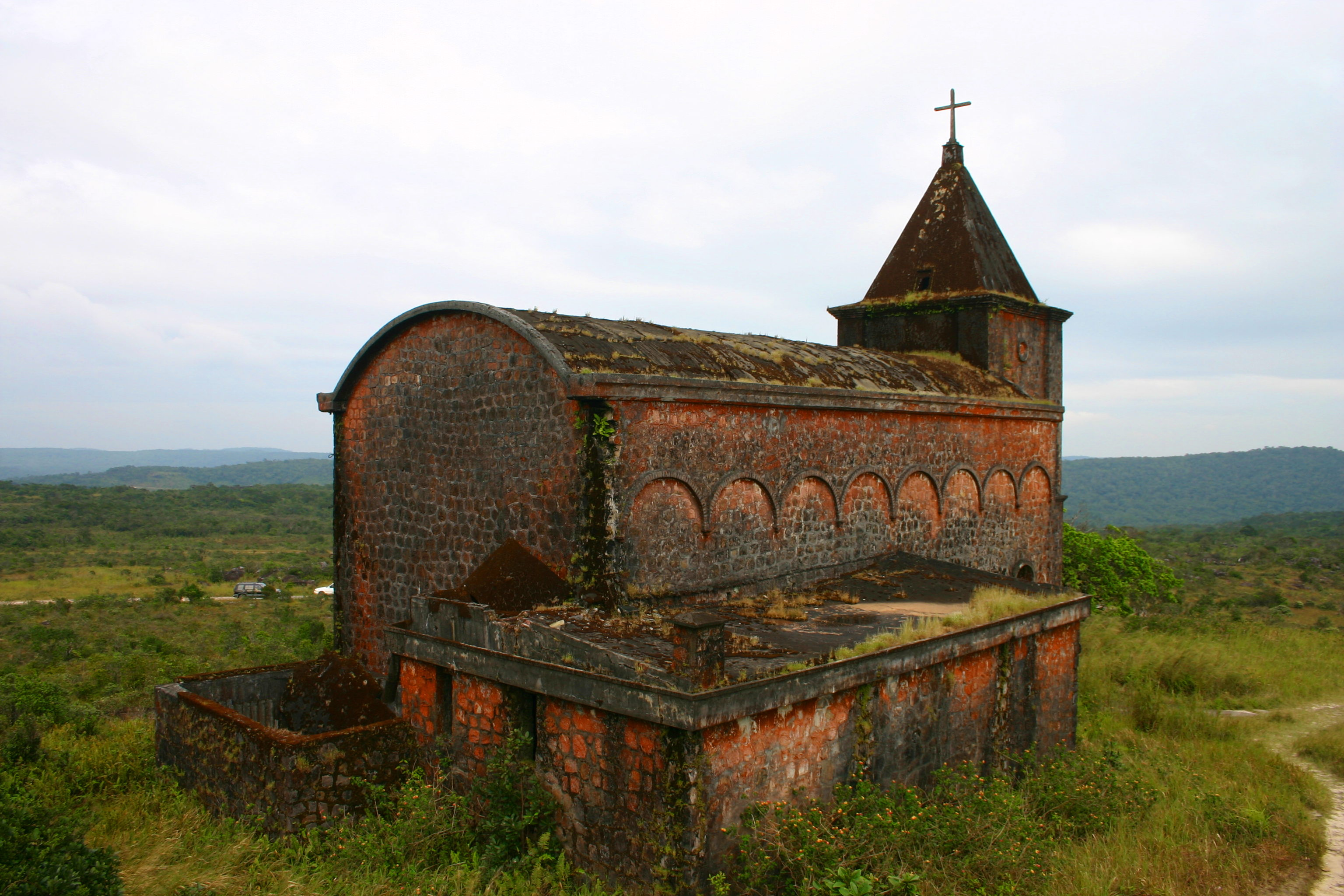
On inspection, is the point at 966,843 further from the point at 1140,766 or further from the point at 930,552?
the point at 930,552

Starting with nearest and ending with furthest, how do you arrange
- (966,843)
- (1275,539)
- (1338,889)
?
(966,843) < (1338,889) < (1275,539)

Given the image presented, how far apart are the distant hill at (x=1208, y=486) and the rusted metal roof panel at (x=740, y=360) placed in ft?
317

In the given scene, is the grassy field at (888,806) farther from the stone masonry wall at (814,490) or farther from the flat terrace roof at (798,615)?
the stone masonry wall at (814,490)

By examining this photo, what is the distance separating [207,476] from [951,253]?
17878 cm

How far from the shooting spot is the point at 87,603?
27469 mm

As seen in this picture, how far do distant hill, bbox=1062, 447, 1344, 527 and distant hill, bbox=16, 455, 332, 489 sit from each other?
11440cm

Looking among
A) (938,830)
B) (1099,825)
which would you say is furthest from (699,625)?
(1099,825)

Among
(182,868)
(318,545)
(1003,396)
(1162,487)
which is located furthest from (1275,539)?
(1162,487)

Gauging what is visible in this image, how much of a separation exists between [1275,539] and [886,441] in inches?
2313

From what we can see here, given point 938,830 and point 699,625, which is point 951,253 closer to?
point 938,830

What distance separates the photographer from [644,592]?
29.7ft

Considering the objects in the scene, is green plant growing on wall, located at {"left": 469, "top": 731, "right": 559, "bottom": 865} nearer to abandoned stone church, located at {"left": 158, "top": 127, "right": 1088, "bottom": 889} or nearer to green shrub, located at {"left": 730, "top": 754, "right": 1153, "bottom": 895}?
abandoned stone church, located at {"left": 158, "top": 127, "right": 1088, "bottom": 889}

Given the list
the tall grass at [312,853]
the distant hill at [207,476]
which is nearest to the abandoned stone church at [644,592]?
the tall grass at [312,853]

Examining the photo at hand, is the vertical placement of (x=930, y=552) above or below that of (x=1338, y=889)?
above
